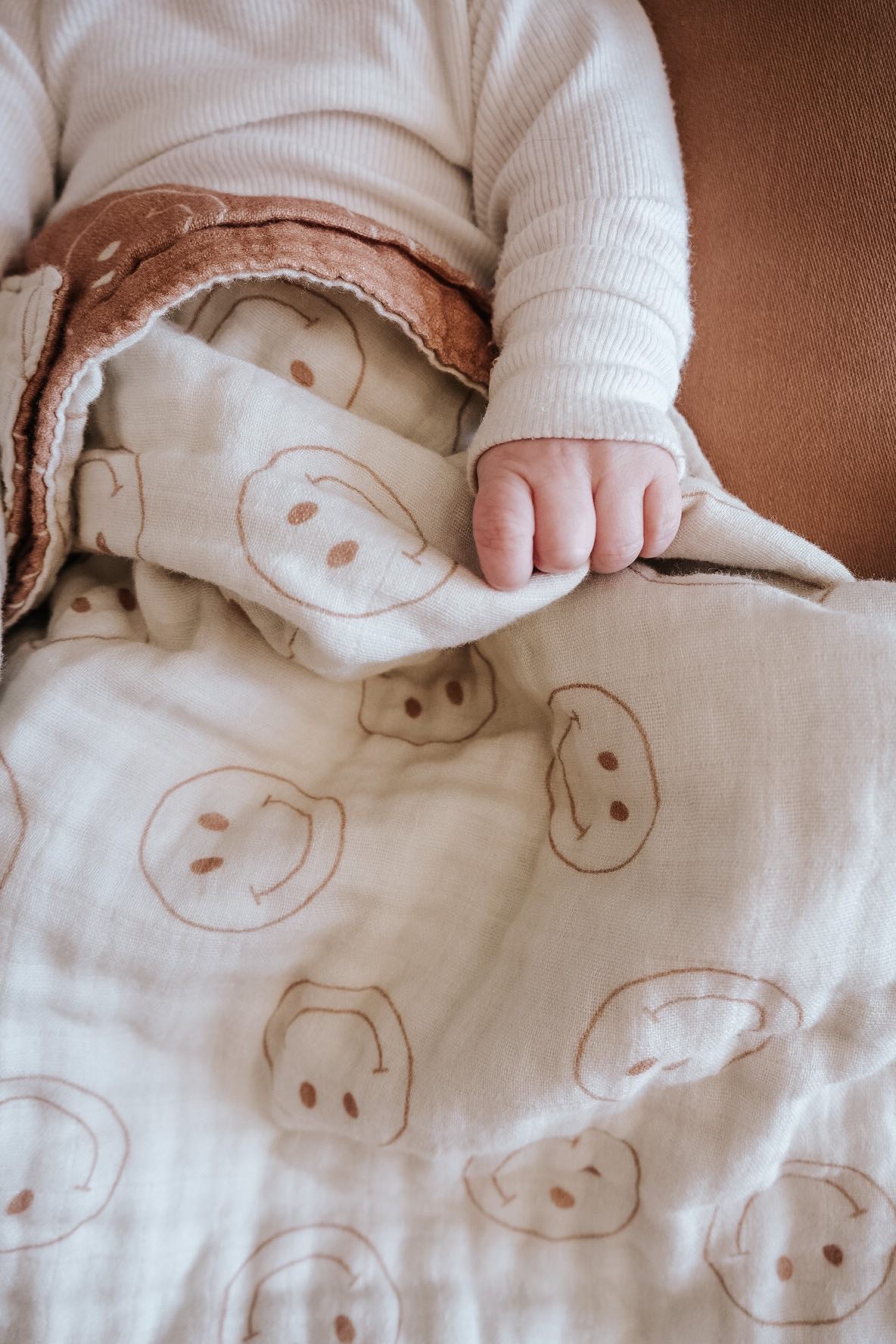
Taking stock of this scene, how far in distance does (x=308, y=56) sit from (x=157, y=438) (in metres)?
Result: 0.33

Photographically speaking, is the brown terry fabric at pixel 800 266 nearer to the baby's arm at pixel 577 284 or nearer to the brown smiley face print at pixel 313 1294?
the baby's arm at pixel 577 284

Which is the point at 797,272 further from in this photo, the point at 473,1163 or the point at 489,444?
the point at 473,1163

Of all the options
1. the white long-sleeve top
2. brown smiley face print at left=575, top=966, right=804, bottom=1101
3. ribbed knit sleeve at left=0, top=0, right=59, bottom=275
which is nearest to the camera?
brown smiley face print at left=575, top=966, right=804, bottom=1101

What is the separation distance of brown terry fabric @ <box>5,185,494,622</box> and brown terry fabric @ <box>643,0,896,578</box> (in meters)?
0.18

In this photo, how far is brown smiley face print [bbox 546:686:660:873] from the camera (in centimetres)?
47

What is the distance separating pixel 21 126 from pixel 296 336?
332 millimetres

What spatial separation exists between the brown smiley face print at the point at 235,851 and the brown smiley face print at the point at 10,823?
0.07 meters

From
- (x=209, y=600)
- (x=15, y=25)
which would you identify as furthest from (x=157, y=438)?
(x=15, y=25)

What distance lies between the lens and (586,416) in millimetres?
485

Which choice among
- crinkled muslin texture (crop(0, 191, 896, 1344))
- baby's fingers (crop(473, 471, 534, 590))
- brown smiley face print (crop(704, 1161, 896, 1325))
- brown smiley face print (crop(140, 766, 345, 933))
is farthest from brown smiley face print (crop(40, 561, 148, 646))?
brown smiley face print (crop(704, 1161, 896, 1325))

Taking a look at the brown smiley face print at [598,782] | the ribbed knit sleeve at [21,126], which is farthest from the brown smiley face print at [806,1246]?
the ribbed knit sleeve at [21,126]

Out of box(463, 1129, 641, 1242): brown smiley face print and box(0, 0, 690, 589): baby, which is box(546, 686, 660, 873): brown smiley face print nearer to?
box(0, 0, 690, 589): baby

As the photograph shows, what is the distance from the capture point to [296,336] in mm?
552

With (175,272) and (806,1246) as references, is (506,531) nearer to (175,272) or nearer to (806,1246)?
(175,272)
